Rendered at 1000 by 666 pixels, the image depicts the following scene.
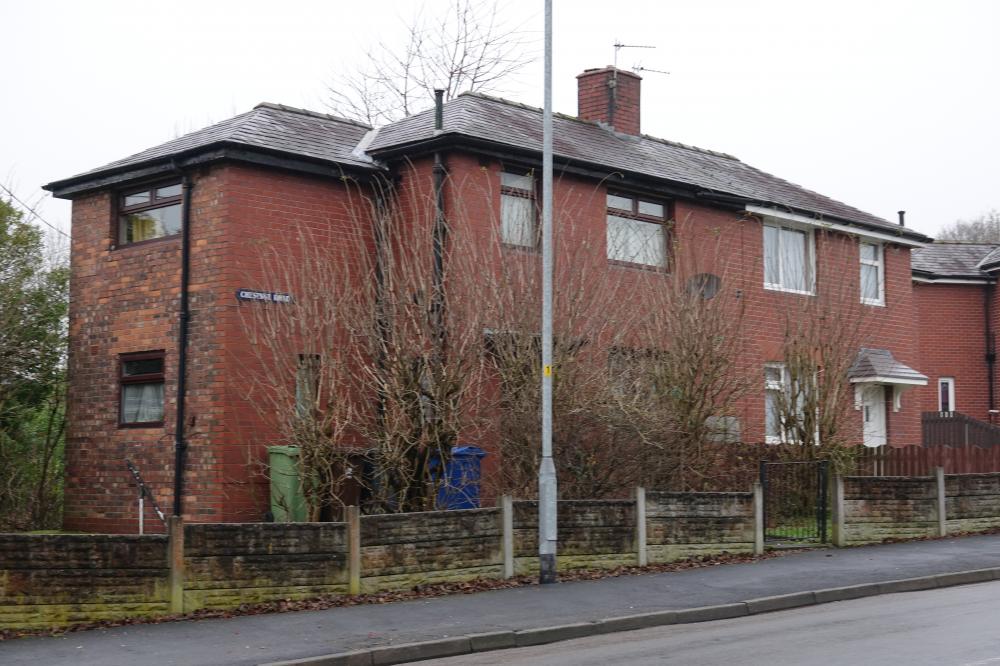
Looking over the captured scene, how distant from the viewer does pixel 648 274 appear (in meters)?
19.1

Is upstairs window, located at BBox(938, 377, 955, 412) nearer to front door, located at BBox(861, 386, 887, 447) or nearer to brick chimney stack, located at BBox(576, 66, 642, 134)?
front door, located at BBox(861, 386, 887, 447)

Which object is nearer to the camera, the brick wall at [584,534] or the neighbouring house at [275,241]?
the brick wall at [584,534]

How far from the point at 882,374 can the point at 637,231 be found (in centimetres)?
651

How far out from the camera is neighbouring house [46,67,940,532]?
55.4ft

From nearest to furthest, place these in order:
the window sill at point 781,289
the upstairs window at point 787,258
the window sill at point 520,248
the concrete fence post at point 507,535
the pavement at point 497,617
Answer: the pavement at point 497,617 → the concrete fence post at point 507,535 → the window sill at point 520,248 → the window sill at point 781,289 → the upstairs window at point 787,258

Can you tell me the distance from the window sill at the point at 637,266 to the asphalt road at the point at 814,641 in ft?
26.0

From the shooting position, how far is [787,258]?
23859 millimetres

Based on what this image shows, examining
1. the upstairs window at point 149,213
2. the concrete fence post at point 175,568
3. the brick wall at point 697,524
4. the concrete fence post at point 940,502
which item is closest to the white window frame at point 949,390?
the concrete fence post at point 940,502

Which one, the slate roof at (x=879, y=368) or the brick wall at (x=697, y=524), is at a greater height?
the slate roof at (x=879, y=368)

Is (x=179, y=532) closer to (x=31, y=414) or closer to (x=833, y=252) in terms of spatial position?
(x=31, y=414)

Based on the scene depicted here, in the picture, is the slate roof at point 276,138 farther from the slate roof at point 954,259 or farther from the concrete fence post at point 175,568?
the slate roof at point 954,259

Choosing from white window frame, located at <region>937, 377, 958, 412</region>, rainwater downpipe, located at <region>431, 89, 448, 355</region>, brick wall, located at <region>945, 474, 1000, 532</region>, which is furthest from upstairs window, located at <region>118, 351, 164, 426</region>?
white window frame, located at <region>937, 377, 958, 412</region>

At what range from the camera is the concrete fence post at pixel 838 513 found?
17391 mm

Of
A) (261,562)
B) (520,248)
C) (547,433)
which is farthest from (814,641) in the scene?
(520,248)
